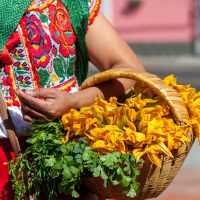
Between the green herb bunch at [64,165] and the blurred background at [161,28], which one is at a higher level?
the green herb bunch at [64,165]

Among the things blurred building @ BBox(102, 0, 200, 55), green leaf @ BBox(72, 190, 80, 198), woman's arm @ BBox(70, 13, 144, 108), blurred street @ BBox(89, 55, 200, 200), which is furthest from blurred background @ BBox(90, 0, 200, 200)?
green leaf @ BBox(72, 190, 80, 198)

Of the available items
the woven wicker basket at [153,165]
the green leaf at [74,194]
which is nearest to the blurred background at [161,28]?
the woven wicker basket at [153,165]

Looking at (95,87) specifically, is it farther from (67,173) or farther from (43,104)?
(67,173)

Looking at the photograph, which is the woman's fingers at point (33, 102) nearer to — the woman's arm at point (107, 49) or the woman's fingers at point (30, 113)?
the woman's fingers at point (30, 113)

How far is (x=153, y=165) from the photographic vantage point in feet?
7.25

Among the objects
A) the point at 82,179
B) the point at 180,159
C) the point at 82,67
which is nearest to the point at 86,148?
the point at 82,179

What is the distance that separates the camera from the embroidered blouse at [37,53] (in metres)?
2.38

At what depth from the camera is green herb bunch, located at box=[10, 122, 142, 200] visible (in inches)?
85.4

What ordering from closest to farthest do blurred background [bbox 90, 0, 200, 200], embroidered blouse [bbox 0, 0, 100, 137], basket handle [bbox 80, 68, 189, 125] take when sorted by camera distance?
basket handle [bbox 80, 68, 189, 125] → embroidered blouse [bbox 0, 0, 100, 137] → blurred background [bbox 90, 0, 200, 200]

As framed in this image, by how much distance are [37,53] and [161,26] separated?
20.0 meters

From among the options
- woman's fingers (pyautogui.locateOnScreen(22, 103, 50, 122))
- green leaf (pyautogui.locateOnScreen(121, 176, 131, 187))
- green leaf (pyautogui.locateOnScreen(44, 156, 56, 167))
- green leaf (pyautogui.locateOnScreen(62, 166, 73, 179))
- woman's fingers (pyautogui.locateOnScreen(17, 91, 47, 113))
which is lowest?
green leaf (pyautogui.locateOnScreen(121, 176, 131, 187))

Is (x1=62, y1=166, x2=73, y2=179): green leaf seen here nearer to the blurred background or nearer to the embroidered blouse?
the embroidered blouse

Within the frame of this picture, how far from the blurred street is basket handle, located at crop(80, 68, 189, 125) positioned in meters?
1.75

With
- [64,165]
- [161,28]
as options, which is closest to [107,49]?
[64,165]
